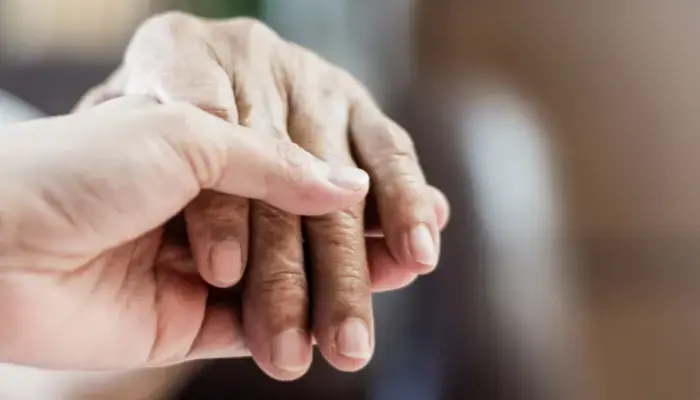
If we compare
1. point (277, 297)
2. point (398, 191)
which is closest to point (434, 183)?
point (398, 191)

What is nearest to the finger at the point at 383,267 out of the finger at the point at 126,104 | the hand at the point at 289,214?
the hand at the point at 289,214

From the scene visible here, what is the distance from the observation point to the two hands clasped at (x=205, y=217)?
19.5 inches

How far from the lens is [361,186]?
1.81 ft

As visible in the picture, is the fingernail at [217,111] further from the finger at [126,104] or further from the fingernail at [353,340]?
the fingernail at [353,340]

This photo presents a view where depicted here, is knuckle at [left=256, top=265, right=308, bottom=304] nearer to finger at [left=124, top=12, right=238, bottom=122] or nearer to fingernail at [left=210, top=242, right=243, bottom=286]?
fingernail at [left=210, top=242, right=243, bottom=286]

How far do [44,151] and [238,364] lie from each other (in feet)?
1.63

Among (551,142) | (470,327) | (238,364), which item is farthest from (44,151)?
(551,142)

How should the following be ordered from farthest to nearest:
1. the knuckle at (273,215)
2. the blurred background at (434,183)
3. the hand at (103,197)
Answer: the blurred background at (434,183) < the knuckle at (273,215) < the hand at (103,197)

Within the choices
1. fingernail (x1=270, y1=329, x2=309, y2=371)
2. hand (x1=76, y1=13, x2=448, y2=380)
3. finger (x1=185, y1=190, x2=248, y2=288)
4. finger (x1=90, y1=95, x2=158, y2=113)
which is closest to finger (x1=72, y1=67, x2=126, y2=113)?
hand (x1=76, y1=13, x2=448, y2=380)

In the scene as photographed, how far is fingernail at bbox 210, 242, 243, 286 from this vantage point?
1.84 ft

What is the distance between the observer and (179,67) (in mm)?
653

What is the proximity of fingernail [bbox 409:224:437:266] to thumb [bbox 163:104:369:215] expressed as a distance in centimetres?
8

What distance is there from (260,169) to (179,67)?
7.1 inches

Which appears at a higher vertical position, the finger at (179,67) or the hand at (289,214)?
the finger at (179,67)
